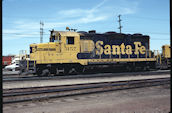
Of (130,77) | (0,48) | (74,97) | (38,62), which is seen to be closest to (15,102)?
(74,97)

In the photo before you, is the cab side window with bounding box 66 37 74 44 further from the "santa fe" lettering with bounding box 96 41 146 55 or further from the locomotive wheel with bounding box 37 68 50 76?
the locomotive wheel with bounding box 37 68 50 76

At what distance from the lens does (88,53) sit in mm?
15945

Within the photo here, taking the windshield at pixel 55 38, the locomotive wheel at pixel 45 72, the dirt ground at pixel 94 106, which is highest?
the windshield at pixel 55 38

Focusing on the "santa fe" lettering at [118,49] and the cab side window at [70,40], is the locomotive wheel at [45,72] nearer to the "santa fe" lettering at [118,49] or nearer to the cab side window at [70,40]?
the cab side window at [70,40]

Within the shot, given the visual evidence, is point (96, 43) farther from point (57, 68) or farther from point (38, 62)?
point (38, 62)

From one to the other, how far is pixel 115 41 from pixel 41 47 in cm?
688

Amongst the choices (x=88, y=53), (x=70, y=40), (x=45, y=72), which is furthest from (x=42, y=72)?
(x=88, y=53)

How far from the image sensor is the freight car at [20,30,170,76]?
14.6 metres

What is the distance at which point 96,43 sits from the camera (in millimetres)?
16281

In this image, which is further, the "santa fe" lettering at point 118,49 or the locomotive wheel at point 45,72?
the "santa fe" lettering at point 118,49

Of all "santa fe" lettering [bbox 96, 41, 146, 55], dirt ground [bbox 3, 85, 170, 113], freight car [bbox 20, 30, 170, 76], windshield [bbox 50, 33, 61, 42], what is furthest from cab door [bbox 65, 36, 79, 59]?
dirt ground [bbox 3, 85, 170, 113]

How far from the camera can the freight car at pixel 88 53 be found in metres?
14.6

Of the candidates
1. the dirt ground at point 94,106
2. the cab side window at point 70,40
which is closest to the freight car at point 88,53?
the cab side window at point 70,40

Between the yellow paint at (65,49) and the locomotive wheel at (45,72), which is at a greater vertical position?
the yellow paint at (65,49)
